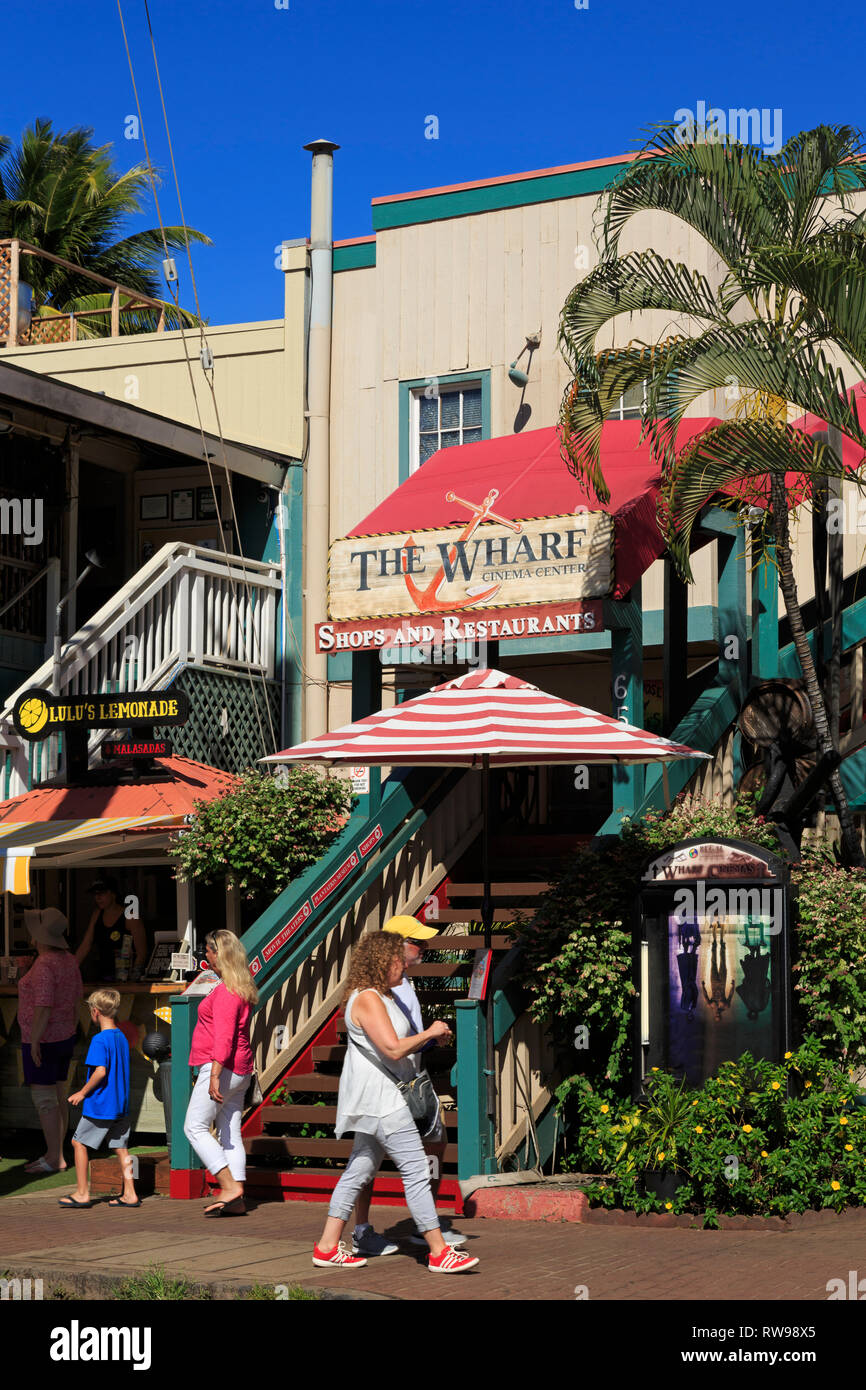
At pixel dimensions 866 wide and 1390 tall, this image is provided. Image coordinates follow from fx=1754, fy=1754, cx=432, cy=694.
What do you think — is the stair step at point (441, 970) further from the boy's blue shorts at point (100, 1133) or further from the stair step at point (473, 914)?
the boy's blue shorts at point (100, 1133)

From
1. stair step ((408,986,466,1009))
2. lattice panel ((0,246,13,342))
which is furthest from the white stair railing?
lattice panel ((0,246,13,342))

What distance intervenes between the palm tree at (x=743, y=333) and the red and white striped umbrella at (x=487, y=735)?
4.56 ft

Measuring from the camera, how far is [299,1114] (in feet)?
37.6

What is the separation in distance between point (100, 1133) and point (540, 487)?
6.25 metres

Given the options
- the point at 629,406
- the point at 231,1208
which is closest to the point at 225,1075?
the point at 231,1208

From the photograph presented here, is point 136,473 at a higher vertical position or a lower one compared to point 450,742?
higher

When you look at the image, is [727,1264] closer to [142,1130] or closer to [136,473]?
[142,1130]

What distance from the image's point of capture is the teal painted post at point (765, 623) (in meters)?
15.0

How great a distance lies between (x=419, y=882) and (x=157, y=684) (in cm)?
349

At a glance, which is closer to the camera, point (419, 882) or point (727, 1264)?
point (727, 1264)

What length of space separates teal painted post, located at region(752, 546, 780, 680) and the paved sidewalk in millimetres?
6176

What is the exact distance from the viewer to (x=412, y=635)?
532 inches

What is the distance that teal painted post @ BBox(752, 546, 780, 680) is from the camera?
15.0m

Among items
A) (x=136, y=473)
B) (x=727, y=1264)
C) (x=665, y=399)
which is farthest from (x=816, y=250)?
(x=136, y=473)
